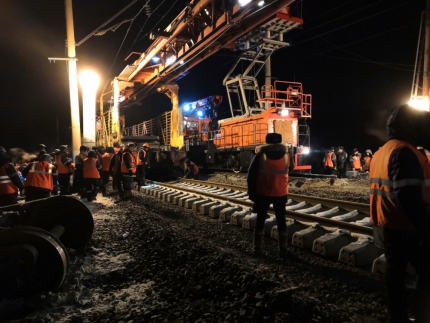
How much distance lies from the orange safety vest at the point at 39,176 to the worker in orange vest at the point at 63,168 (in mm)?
3314

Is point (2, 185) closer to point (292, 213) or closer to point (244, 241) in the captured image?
point (244, 241)

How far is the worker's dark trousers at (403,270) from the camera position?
7.07 feet

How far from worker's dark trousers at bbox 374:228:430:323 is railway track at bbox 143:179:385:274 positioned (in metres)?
1.31

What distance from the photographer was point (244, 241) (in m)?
5.31

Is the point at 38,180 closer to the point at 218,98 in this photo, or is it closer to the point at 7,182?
the point at 7,182

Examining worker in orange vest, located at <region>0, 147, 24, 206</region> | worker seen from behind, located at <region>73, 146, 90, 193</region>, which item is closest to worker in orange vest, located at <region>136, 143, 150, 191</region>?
worker seen from behind, located at <region>73, 146, 90, 193</region>

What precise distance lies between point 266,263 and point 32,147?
5448 centimetres

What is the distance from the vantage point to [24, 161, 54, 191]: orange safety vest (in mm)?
6320

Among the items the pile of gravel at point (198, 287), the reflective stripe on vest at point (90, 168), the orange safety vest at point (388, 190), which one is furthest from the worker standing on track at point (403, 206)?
the reflective stripe on vest at point (90, 168)

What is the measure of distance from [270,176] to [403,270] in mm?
2189

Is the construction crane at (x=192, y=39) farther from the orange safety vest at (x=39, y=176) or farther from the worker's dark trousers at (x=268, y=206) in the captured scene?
the orange safety vest at (x=39, y=176)

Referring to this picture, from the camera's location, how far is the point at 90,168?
9477 millimetres

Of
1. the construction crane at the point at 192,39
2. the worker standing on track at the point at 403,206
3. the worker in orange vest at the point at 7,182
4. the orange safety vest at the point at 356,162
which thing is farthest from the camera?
the orange safety vest at the point at 356,162

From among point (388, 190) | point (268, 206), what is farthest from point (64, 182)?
point (388, 190)
